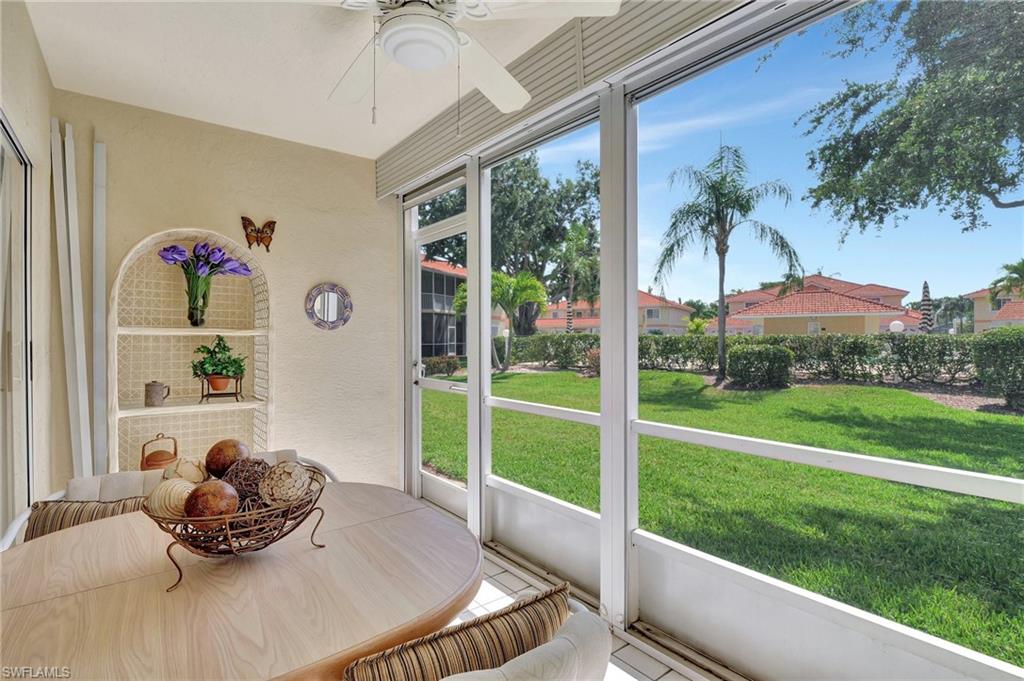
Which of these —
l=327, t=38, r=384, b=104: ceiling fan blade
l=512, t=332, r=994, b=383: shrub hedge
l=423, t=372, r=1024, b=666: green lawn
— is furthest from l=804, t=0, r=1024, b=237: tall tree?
l=327, t=38, r=384, b=104: ceiling fan blade

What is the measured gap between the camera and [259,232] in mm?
3342

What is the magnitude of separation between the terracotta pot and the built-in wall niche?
0.31ft

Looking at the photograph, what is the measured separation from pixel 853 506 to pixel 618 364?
0.98 metres

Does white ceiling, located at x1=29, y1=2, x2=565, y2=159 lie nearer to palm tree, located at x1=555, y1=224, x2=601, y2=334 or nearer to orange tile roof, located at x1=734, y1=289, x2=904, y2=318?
palm tree, located at x1=555, y1=224, x2=601, y2=334

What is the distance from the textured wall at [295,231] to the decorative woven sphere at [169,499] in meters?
2.34

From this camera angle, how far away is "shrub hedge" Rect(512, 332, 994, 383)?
4.90ft

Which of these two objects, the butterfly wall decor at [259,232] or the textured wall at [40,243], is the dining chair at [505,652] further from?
the butterfly wall decor at [259,232]

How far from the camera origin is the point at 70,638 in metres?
0.90

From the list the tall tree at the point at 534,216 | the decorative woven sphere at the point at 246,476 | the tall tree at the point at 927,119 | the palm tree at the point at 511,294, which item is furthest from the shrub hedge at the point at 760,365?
the decorative woven sphere at the point at 246,476

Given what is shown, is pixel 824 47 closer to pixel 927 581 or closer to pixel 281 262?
pixel 927 581

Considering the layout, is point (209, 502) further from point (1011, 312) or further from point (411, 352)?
point (411, 352)

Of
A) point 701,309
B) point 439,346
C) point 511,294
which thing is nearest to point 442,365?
point 439,346

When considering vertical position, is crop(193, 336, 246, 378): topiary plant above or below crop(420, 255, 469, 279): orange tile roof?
below

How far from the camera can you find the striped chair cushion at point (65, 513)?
157cm
